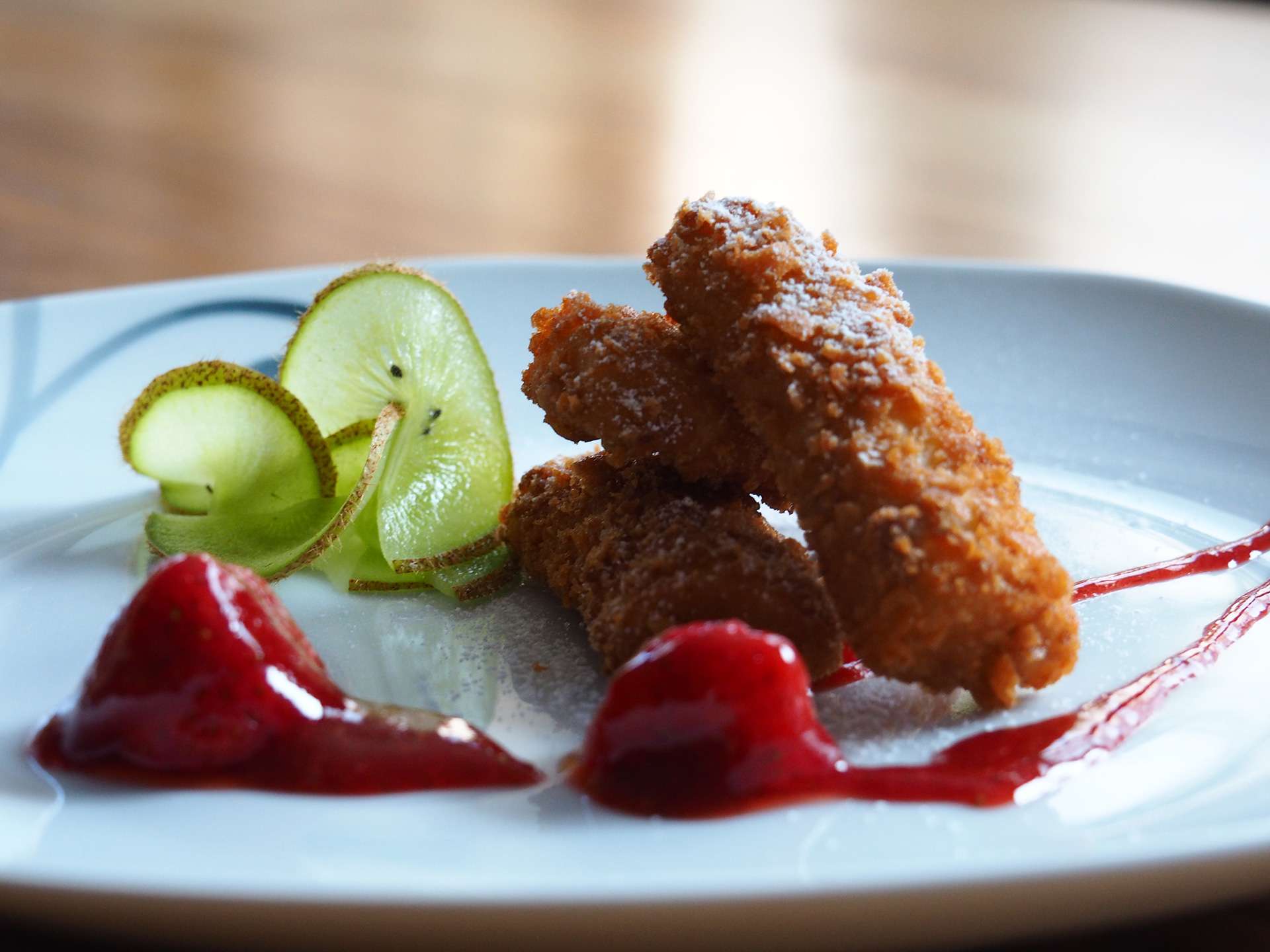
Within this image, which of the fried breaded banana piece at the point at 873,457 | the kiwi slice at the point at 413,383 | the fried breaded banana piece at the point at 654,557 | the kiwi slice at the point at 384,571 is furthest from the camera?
the kiwi slice at the point at 413,383

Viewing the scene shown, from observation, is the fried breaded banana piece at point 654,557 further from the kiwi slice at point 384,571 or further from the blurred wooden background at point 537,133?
the blurred wooden background at point 537,133

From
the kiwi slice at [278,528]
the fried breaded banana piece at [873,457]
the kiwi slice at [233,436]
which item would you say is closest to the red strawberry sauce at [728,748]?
the fried breaded banana piece at [873,457]

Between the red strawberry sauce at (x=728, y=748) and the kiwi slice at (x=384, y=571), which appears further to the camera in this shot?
the kiwi slice at (x=384, y=571)

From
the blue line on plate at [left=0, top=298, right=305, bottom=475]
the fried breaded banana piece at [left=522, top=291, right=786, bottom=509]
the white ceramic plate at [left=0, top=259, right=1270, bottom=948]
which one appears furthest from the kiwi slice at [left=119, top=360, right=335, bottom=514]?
the fried breaded banana piece at [left=522, top=291, right=786, bottom=509]

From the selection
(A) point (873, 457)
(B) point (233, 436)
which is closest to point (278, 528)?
(B) point (233, 436)

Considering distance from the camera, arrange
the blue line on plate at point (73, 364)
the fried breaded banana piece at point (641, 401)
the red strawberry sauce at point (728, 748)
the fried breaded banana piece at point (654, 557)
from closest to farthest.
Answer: the red strawberry sauce at point (728, 748), the fried breaded banana piece at point (654, 557), the fried breaded banana piece at point (641, 401), the blue line on plate at point (73, 364)

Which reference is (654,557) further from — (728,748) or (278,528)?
(278,528)

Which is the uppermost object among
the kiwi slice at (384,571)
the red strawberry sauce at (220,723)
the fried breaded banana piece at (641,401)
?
the fried breaded banana piece at (641,401)
